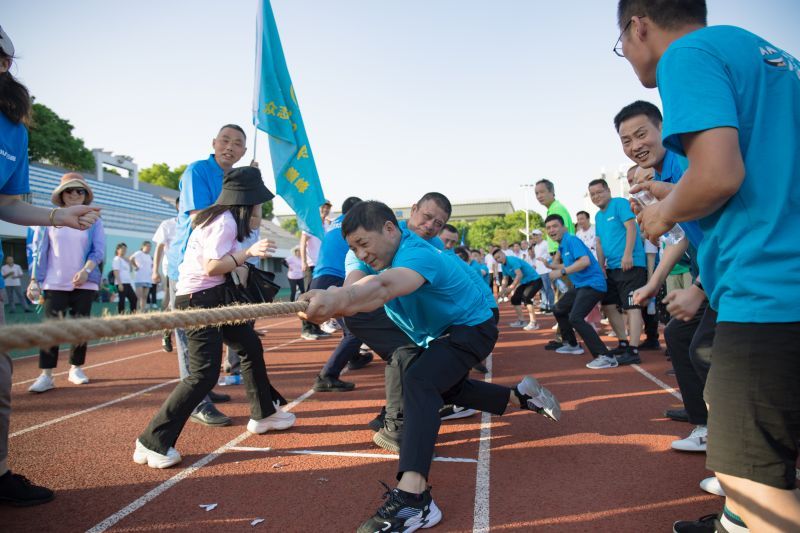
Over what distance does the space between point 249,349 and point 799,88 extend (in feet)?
10.5

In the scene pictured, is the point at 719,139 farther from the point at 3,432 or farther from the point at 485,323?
the point at 3,432

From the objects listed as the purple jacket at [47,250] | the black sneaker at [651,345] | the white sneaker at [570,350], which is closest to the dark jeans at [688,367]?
the white sneaker at [570,350]

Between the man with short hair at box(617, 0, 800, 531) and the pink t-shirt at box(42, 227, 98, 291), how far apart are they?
216 inches

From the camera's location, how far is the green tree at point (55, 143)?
3350 centimetres

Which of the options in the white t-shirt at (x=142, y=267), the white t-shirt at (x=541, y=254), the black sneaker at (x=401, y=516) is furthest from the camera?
the white t-shirt at (x=142, y=267)

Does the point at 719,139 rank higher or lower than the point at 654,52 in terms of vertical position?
lower

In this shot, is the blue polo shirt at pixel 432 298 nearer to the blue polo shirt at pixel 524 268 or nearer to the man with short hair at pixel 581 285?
the man with short hair at pixel 581 285

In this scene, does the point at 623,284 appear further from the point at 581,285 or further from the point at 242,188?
the point at 242,188

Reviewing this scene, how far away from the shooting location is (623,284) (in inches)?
238

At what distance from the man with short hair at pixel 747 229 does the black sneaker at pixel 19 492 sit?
10.4 feet

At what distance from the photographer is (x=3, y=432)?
243 cm

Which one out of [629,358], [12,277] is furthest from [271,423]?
[12,277]

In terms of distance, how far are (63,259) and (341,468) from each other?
12.7 ft

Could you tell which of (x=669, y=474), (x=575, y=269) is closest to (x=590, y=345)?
(x=575, y=269)
